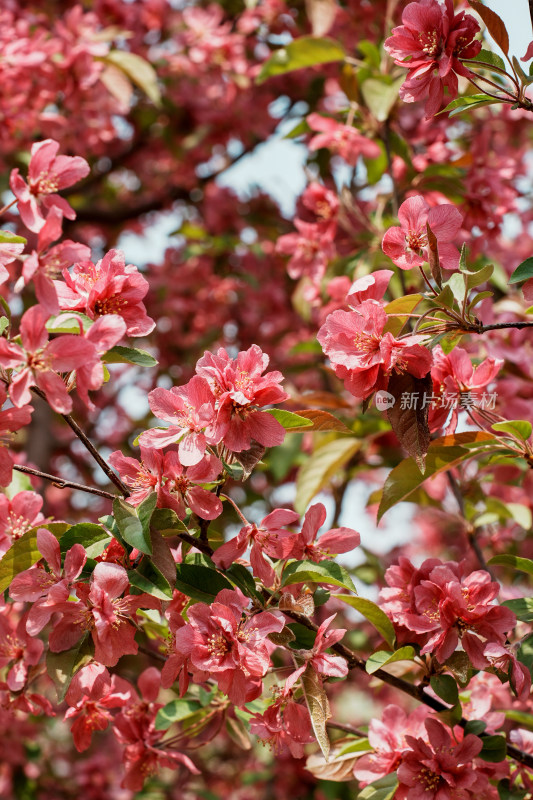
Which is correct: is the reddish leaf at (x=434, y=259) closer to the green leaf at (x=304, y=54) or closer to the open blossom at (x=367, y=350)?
the open blossom at (x=367, y=350)

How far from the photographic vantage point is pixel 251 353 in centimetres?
106

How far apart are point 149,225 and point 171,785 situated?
3114mm

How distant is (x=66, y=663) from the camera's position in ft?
3.41

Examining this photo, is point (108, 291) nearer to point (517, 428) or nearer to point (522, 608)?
point (517, 428)

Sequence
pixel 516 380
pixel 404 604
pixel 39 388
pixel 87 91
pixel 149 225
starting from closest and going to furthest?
1. pixel 39 388
2. pixel 404 604
3. pixel 516 380
4. pixel 87 91
5. pixel 149 225

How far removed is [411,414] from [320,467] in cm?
110

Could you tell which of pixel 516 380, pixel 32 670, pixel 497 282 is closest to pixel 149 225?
pixel 497 282

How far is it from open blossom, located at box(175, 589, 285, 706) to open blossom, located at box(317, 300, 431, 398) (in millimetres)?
322

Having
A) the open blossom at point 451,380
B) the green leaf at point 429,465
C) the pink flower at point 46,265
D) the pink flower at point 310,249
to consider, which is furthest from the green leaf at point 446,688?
the pink flower at point 310,249

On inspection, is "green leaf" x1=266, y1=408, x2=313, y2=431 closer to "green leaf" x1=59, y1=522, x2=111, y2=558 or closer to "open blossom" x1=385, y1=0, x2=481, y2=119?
"green leaf" x1=59, y1=522, x2=111, y2=558

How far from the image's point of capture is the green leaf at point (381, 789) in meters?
1.16

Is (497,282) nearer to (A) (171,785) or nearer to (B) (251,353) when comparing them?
(B) (251,353)

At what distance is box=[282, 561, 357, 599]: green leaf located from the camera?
1052mm

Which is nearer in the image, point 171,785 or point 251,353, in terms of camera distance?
point 251,353
